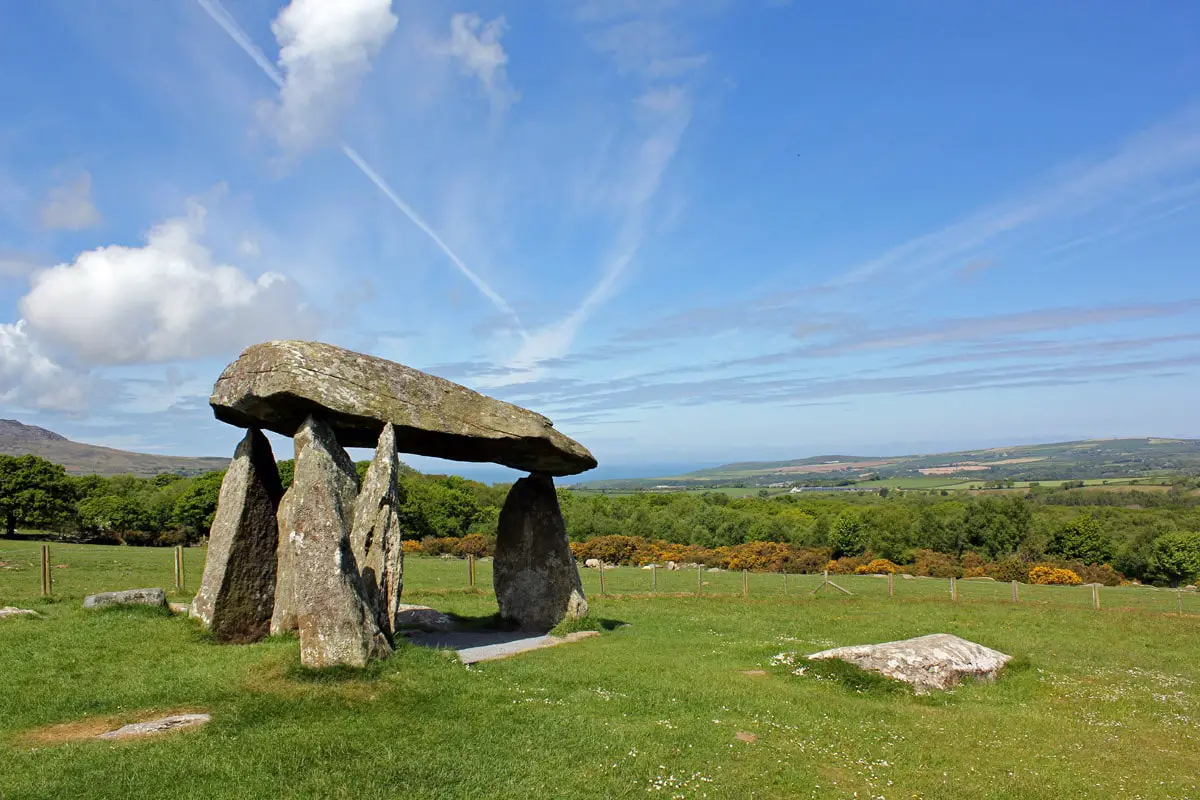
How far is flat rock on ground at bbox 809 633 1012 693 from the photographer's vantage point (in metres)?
16.0

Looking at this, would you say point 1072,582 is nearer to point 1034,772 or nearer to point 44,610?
point 1034,772

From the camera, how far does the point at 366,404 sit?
16.2 metres

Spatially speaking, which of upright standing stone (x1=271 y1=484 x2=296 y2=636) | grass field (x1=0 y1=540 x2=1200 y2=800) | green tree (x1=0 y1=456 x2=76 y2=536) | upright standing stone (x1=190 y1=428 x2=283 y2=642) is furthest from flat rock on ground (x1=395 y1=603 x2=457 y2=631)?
green tree (x1=0 y1=456 x2=76 y2=536)

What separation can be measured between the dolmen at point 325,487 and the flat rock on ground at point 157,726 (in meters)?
2.70

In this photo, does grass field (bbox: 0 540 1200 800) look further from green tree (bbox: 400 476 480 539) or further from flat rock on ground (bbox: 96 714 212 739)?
green tree (bbox: 400 476 480 539)

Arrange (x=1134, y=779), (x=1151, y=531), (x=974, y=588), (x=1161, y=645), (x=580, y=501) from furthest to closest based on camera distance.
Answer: (x=580, y=501) < (x=1151, y=531) < (x=974, y=588) < (x=1161, y=645) < (x=1134, y=779)

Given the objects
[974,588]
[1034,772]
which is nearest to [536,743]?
[1034,772]

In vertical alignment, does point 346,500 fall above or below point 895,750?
above

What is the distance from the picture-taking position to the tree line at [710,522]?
60562 mm

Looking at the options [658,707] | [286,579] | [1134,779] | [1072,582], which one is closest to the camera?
[1134,779]

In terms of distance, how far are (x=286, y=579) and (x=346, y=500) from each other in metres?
2.00

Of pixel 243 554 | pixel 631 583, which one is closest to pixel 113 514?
pixel 631 583

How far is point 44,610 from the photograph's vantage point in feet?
61.4

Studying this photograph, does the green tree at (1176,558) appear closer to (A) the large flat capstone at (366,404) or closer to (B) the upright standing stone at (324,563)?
(A) the large flat capstone at (366,404)
